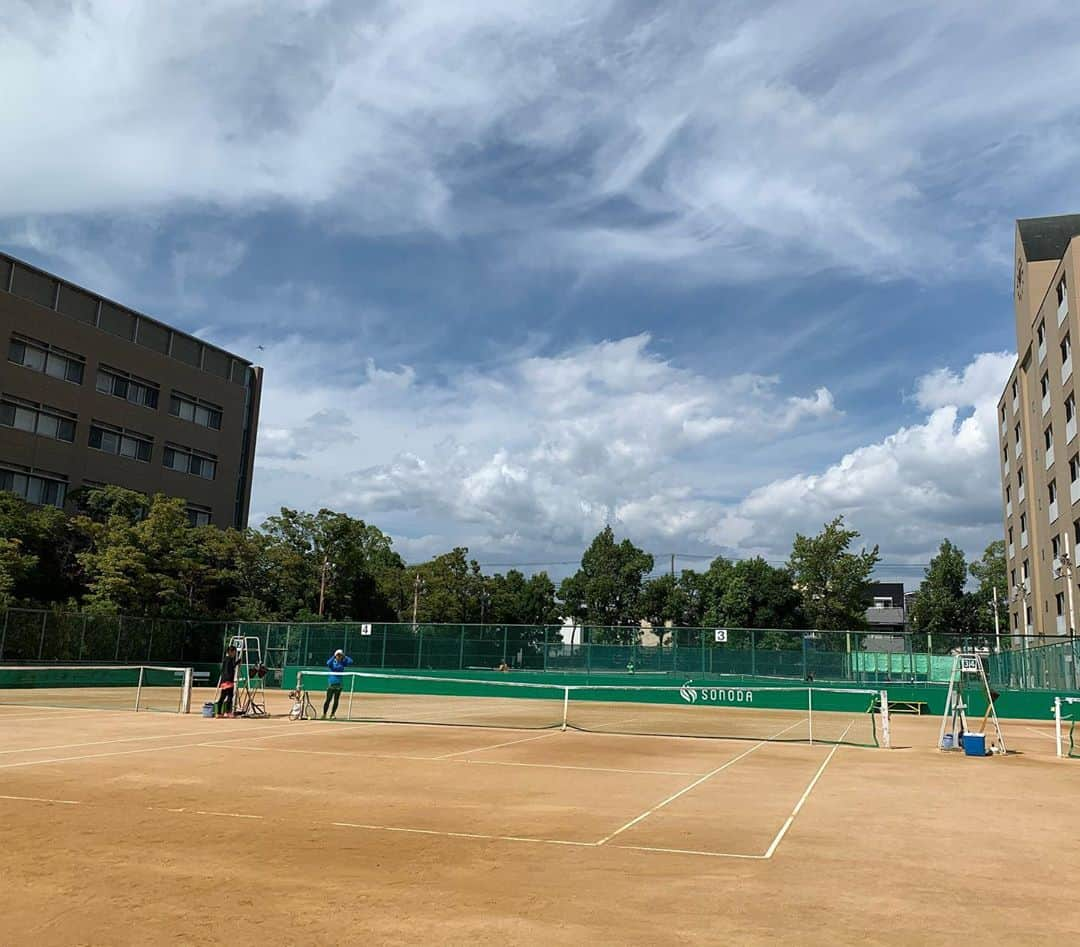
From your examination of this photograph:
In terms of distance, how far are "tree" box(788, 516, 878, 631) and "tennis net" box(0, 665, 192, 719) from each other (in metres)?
50.6

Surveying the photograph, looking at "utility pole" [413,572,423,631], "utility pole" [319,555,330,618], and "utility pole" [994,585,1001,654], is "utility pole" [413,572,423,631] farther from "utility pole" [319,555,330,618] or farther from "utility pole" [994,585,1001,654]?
"utility pole" [994,585,1001,654]

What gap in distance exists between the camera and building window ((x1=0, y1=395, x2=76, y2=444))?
58438 mm

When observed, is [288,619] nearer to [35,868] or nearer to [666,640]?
[666,640]

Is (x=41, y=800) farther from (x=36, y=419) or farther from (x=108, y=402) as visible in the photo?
Answer: (x=108, y=402)

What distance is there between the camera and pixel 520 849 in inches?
352

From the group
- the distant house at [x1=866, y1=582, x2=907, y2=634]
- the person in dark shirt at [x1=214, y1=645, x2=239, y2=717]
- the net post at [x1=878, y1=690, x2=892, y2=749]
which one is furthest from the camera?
the distant house at [x1=866, y1=582, x2=907, y2=634]

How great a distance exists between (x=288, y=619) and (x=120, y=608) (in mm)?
11798

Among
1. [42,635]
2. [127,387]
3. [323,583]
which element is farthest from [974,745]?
[127,387]

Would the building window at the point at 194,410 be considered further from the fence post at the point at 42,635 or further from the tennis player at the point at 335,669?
the tennis player at the point at 335,669

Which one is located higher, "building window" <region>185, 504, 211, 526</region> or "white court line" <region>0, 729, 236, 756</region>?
"building window" <region>185, 504, 211, 526</region>

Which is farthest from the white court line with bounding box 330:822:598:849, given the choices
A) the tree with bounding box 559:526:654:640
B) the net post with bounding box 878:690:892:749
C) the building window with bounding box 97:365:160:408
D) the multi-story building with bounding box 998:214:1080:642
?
the tree with bounding box 559:526:654:640

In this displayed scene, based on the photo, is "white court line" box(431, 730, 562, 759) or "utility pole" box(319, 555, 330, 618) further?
"utility pole" box(319, 555, 330, 618)

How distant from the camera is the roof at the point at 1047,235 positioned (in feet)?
195

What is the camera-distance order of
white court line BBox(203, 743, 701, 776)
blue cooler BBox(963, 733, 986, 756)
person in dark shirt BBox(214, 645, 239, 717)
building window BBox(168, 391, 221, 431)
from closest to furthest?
white court line BBox(203, 743, 701, 776) < blue cooler BBox(963, 733, 986, 756) < person in dark shirt BBox(214, 645, 239, 717) < building window BBox(168, 391, 221, 431)
